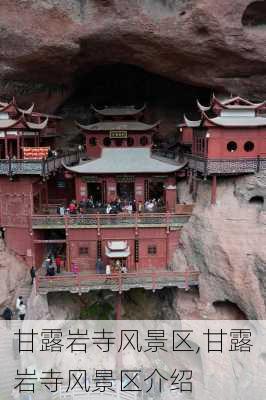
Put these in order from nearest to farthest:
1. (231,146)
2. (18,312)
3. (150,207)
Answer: (18,312)
(231,146)
(150,207)

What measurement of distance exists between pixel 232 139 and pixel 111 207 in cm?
827

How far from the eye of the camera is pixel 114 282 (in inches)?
797

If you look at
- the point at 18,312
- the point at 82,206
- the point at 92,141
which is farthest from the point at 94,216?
the point at 92,141

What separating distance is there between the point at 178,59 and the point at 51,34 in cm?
797

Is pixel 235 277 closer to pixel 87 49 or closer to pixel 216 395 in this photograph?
pixel 216 395

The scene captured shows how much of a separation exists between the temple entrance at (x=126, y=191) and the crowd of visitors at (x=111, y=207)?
98 centimetres

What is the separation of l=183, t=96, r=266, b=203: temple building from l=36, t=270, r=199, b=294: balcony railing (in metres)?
4.70

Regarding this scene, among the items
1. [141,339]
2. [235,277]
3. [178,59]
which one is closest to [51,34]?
[178,59]

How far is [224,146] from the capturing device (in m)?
21.0

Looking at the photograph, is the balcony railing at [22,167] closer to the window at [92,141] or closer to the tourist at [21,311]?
the tourist at [21,311]

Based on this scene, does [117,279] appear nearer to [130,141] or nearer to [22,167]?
[22,167]

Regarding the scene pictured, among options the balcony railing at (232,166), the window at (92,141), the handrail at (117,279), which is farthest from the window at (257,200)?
the window at (92,141)

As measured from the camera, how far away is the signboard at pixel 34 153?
2252 cm

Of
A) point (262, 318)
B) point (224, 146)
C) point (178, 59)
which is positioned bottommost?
point (262, 318)
